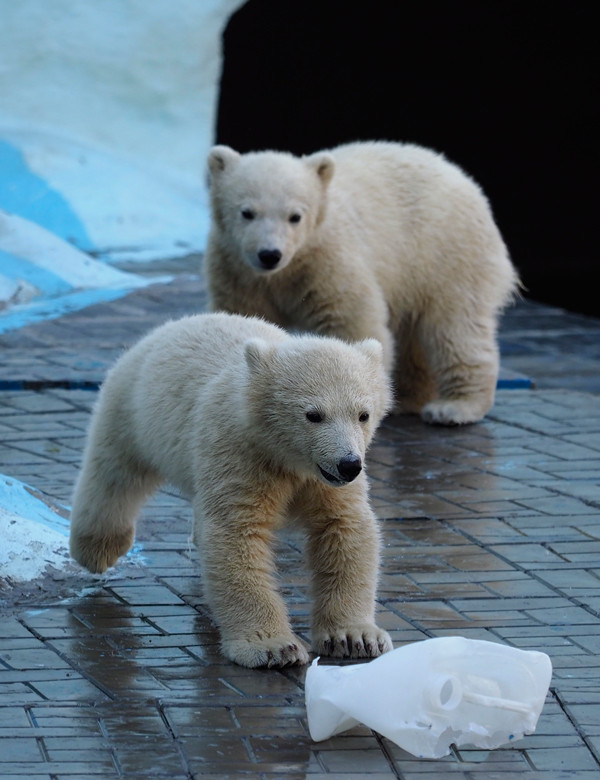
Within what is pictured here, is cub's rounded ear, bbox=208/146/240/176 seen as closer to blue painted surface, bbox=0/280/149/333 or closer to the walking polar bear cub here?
the walking polar bear cub

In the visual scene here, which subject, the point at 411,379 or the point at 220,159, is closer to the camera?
the point at 220,159

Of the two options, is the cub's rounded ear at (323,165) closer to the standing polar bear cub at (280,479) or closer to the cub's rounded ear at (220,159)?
the cub's rounded ear at (220,159)

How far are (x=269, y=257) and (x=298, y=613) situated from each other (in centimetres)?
222

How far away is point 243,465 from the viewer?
319 centimetres

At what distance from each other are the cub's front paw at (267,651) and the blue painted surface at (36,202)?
8.08 metres

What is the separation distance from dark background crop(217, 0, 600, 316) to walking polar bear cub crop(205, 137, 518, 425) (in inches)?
230

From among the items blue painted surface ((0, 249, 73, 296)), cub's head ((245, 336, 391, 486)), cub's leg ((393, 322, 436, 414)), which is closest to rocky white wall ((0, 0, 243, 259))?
blue painted surface ((0, 249, 73, 296))

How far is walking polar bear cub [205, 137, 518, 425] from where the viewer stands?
5.58 metres

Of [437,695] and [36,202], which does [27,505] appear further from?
[36,202]

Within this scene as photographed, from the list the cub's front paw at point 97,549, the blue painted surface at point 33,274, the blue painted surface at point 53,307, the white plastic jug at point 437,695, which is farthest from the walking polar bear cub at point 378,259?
the blue painted surface at point 33,274

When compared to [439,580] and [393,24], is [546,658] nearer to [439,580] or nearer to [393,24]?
[439,580]

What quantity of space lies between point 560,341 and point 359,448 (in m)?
5.40

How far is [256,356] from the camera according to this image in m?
3.17

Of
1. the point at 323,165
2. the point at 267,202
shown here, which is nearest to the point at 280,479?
the point at 267,202
